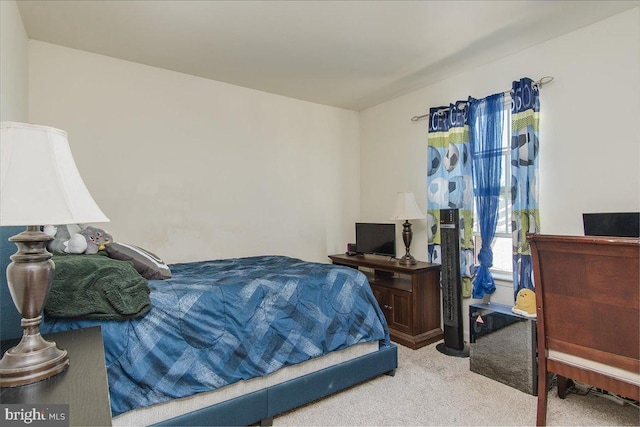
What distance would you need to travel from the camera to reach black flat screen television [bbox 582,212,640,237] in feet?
6.51

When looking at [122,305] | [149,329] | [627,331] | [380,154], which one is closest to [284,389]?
[149,329]

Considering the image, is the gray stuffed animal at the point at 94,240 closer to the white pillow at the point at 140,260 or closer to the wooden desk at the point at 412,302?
the white pillow at the point at 140,260

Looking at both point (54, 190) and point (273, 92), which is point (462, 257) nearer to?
point (273, 92)

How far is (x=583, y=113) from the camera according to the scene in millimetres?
2551

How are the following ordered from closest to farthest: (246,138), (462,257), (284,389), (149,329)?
1. (149,329)
2. (284,389)
3. (462,257)
4. (246,138)

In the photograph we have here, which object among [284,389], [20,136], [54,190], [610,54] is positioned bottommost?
[284,389]

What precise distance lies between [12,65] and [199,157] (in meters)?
1.56

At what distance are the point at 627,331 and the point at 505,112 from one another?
2021 mm

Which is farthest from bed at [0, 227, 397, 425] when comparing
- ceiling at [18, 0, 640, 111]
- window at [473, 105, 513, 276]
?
ceiling at [18, 0, 640, 111]

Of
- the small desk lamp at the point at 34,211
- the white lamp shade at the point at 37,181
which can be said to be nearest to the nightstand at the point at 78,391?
the small desk lamp at the point at 34,211

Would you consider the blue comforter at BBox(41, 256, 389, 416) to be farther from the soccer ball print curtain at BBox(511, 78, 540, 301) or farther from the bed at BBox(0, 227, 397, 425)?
the soccer ball print curtain at BBox(511, 78, 540, 301)

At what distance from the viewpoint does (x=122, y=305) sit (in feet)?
5.22

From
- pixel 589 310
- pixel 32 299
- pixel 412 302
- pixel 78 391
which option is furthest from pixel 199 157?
pixel 589 310

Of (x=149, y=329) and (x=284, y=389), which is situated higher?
(x=149, y=329)
